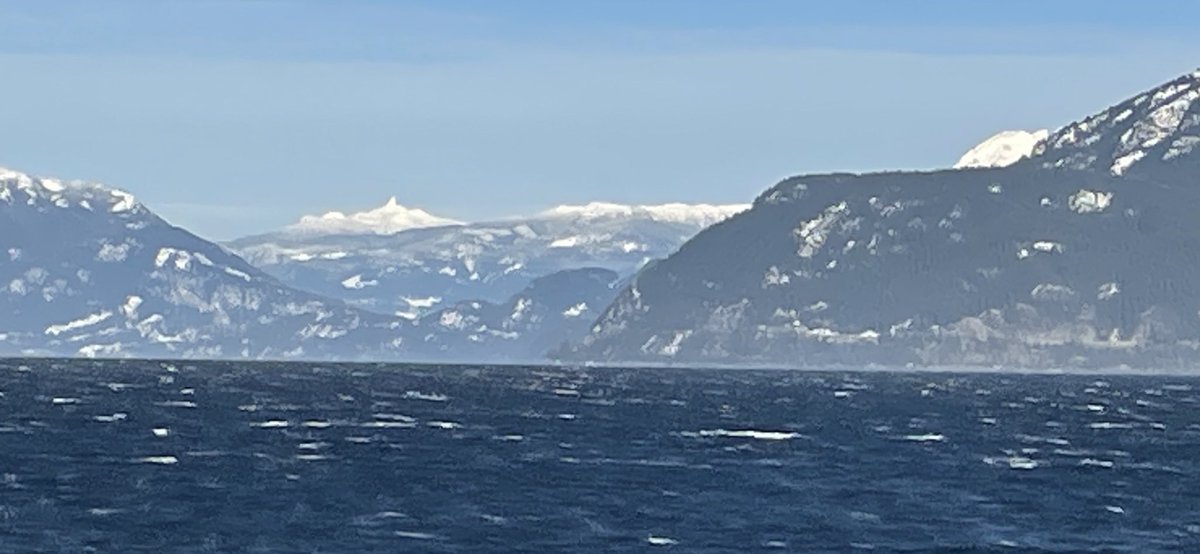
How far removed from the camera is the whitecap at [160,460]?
146712 millimetres

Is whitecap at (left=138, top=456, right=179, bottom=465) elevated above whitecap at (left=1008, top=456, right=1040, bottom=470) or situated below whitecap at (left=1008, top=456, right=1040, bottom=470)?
below

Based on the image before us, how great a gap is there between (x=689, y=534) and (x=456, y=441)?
7245 cm

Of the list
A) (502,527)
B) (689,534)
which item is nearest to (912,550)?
(689,534)

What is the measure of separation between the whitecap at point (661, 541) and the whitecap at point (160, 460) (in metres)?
49.8

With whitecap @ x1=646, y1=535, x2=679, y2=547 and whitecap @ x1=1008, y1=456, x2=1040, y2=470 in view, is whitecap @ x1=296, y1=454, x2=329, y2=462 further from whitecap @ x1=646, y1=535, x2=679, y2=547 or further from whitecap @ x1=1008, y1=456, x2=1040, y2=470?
whitecap @ x1=646, y1=535, x2=679, y2=547

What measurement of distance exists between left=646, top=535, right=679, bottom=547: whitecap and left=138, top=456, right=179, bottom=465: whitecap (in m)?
49.8

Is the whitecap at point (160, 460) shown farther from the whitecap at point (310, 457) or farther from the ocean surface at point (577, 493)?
the whitecap at point (310, 457)

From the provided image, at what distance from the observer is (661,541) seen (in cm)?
10475

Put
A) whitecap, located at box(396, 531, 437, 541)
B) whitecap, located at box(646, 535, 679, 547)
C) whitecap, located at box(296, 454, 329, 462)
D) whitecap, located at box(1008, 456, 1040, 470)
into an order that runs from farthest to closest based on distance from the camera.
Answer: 1. whitecap, located at box(1008, 456, 1040, 470)
2. whitecap, located at box(296, 454, 329, 462)
3. whitecap, located at box(396, 531, 437, 541)
4. whitecap, located at box(646, 535, 679, 547)

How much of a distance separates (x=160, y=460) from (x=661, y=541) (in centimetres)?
5390

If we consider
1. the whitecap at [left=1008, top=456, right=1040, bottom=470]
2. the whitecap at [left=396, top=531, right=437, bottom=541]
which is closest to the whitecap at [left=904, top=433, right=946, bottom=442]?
the whitecap at [left=1008, top=456, right=1040, bottom=470]

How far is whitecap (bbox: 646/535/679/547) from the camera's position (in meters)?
103

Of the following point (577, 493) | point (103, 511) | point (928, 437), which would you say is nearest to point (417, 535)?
point (103, 511)

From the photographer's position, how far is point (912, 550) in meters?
102
